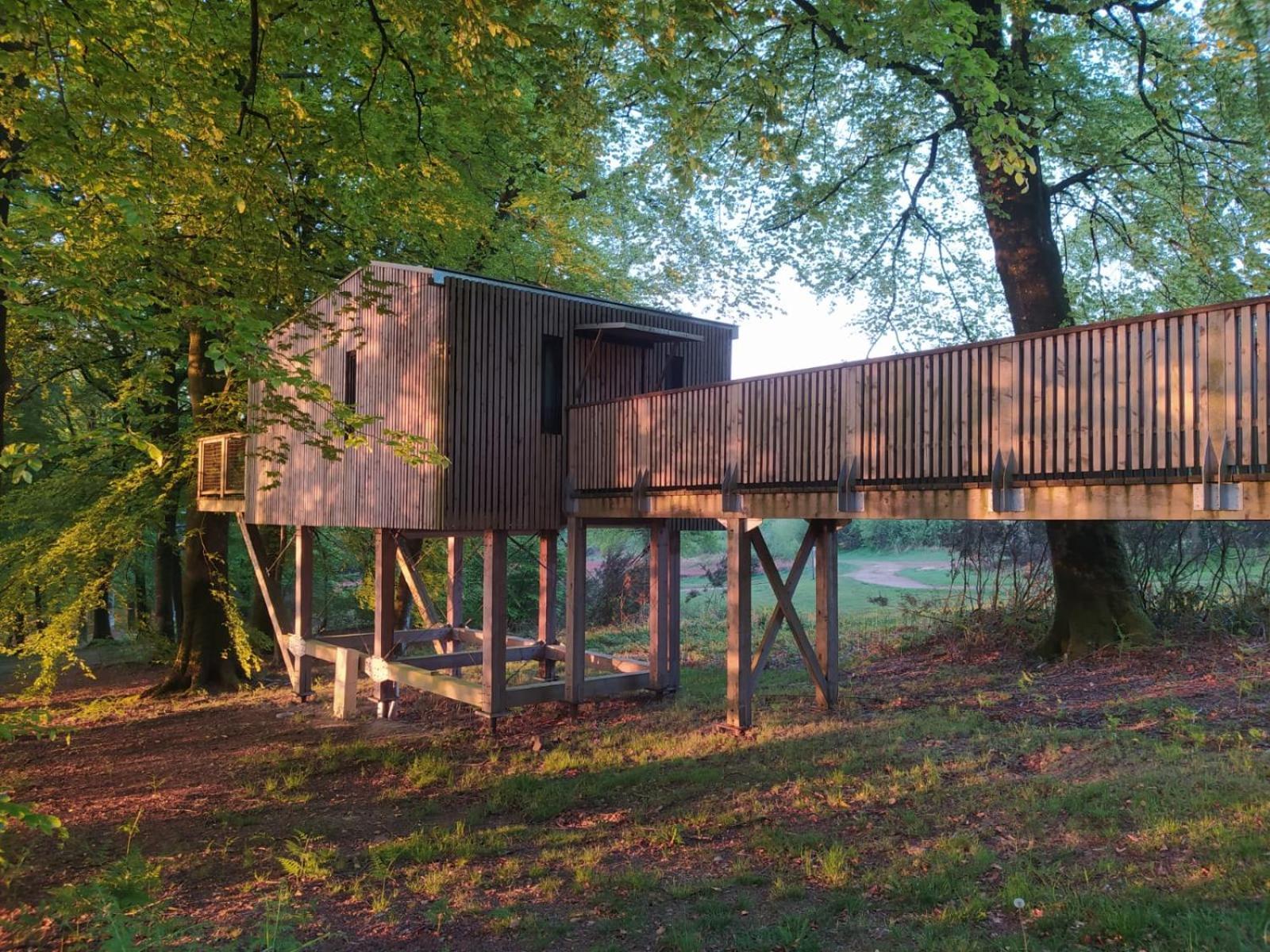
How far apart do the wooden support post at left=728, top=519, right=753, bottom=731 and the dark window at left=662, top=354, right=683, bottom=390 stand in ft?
14.1

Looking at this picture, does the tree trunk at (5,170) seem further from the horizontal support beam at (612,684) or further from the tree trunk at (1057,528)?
the tree trunk at (1057,528)

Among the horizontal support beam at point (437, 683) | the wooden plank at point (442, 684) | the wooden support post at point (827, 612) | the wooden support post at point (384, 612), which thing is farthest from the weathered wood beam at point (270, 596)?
the wooden support post at point (827, 612)

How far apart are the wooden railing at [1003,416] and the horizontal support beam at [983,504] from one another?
89mm

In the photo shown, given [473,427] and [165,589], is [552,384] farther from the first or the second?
[165,589]

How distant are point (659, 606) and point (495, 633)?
2.67 meters

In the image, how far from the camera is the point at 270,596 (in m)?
17.0

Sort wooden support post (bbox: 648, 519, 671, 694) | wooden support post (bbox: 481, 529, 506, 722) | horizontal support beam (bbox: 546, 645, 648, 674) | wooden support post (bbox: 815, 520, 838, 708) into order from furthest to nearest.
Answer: horizontal support beam (bbox: 546, 645, 648, 674), wooden support post (bbox: 648, 519, 671, 694), wooden support post (bbox: 481, 529, 506, 722), wooden support post (bbox: 815, 520, 838, 708)

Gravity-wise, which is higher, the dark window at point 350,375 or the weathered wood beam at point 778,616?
the dark window at point 350,375

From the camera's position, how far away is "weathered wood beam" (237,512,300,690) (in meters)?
16.5

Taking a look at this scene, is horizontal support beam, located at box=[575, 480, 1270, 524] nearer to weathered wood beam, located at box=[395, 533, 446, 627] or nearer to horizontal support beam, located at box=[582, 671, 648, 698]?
horizontal support beam, located at box=[582, 671, 648, 698]

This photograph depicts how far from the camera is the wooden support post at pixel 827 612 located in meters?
11.2

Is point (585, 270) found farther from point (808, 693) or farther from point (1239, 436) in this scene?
point (1239, 436)

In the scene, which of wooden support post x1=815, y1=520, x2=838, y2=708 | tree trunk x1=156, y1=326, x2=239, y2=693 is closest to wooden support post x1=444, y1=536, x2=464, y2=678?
tree trunk x1=156, y1=326, x2=239, y2=693

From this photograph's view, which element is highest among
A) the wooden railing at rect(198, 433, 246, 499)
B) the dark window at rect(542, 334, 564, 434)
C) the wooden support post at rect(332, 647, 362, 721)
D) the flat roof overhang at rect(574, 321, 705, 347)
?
the flat roof overhang at rect(574, 321, 705, 347)
